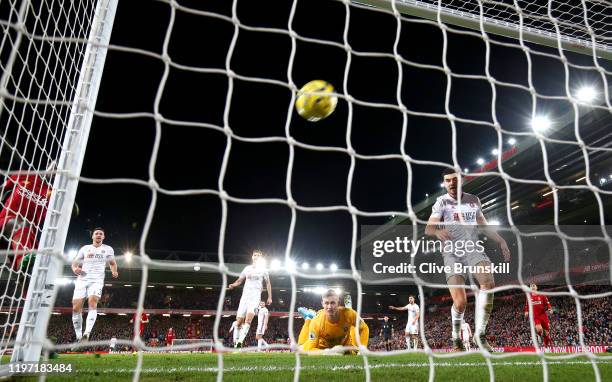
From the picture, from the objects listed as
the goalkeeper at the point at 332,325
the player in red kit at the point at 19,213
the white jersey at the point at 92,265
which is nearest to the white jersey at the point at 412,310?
the goalkeeper at the point at 332,325

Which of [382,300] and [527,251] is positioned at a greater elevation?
[527,251]

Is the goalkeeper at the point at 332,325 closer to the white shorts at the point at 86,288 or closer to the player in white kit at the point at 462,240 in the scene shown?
the player in white kit at the point at 462,240

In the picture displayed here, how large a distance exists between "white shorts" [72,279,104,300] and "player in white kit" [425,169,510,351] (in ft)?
16.6

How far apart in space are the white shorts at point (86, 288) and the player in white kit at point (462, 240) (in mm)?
5047

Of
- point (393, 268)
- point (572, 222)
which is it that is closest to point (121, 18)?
point (393, 268)

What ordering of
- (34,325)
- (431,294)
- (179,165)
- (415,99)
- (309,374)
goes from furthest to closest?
(431,294), (179,165), (415,99), (309,374), (34,325)

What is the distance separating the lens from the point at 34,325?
11.2ft

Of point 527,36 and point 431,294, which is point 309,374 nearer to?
point 527,36

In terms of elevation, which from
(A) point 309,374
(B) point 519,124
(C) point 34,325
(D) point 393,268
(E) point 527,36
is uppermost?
(B) point 519,124

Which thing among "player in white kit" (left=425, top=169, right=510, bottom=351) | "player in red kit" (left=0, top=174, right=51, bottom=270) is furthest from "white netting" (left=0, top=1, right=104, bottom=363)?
"player in white kit" (left=425, top=169, right=510, bottom=351)

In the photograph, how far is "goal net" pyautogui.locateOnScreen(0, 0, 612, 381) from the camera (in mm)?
2594

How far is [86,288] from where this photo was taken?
6.73m

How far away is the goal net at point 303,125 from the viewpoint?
259 cm

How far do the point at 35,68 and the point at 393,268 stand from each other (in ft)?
102
